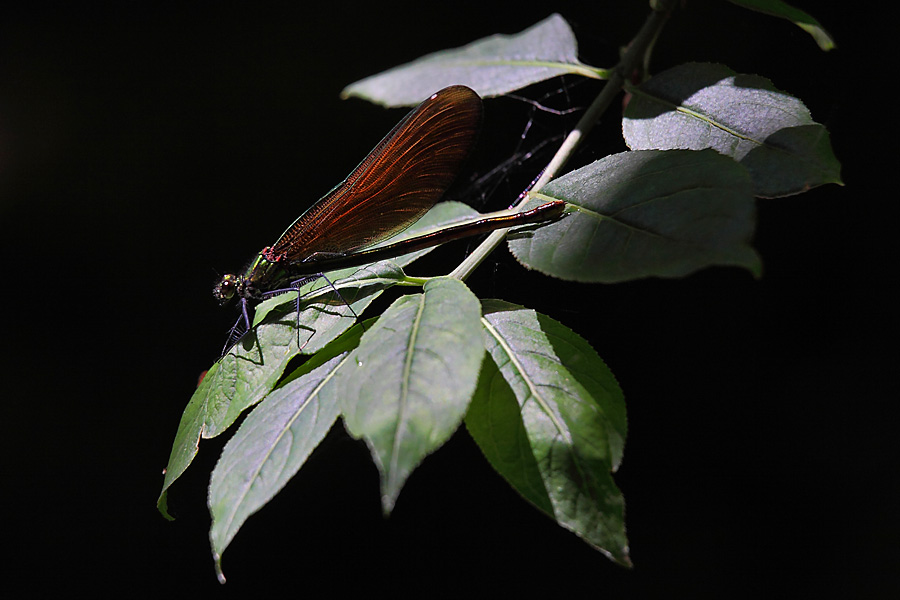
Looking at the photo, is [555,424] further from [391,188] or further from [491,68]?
[491,68]

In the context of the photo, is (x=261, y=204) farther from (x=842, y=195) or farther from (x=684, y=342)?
(x=842, y=195)

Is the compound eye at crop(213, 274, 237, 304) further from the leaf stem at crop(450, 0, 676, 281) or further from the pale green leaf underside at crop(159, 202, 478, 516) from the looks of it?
the leaf stem at crop(450, 0, 676, 281)

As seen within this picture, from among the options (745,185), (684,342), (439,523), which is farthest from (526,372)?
(439,523)

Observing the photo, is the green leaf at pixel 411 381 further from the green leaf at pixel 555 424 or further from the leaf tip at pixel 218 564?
the leaf tip at pixel 218 564

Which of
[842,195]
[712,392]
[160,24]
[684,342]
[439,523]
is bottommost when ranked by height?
[439,523]

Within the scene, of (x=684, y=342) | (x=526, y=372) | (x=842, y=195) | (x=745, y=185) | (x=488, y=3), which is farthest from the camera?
(x=488, y=3)

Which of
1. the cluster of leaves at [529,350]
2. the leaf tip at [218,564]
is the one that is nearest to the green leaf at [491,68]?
the cluster of leaves at [529,350]

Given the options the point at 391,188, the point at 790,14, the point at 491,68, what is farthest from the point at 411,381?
the point at 491,68
